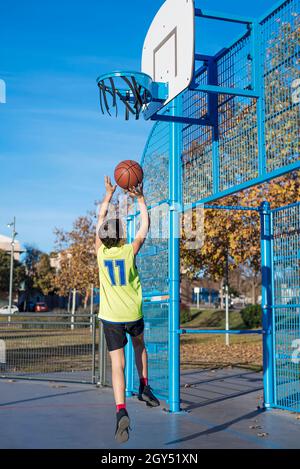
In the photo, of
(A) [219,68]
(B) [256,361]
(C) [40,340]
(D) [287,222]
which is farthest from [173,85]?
(B) [256,361]

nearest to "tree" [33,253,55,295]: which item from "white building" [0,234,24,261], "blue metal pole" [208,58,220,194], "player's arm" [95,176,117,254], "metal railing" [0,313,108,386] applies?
"white building" [0,234,24,261]

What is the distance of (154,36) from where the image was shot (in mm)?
8906

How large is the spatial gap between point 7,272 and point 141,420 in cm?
5503

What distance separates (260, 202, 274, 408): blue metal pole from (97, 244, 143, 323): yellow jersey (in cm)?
370

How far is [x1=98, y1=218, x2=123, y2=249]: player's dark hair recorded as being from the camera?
554 centimetres

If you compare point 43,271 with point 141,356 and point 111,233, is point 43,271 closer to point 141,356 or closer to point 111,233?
point 141,356

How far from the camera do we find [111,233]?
218 inches

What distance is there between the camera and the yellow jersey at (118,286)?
18.2ft

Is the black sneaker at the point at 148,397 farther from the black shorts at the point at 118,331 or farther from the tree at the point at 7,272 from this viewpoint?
the tree at the point at 7,272

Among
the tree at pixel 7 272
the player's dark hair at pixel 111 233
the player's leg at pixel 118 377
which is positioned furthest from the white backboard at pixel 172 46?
the tree at pixel 7 272

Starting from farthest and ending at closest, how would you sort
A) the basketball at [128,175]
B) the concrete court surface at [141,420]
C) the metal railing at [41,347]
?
the metal railing at [41,347] < the concrete court surface at [141,420] < the basketball at [128,175]

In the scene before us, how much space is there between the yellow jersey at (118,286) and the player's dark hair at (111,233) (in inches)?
2.4

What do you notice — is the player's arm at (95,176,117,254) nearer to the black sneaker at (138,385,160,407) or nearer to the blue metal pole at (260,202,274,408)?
the black sneaker at (138,385,160,407)
